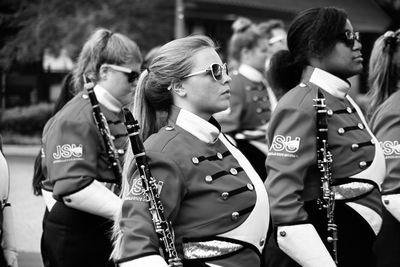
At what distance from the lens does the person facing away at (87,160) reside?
5.24 metres

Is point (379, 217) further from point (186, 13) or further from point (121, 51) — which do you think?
point (186, 13)

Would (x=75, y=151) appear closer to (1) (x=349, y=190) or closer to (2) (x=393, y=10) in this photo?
(1) (x=349, y=190)

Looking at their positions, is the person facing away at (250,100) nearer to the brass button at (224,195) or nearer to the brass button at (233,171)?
the brass button at (233,171)

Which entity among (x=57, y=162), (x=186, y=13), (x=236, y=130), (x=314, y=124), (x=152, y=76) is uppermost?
(x=152, y=76)

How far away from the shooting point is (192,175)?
11.6 ft

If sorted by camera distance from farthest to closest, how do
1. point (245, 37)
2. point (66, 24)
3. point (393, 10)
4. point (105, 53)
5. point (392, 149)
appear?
point (393, 10) → point (66, 24) → point (245, 37) → point (105, 53) → point (392, 149)

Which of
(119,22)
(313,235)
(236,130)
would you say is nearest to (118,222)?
(313,235)

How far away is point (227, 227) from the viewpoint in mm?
3523

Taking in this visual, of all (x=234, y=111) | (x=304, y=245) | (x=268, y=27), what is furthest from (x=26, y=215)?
(x=304, y=245)

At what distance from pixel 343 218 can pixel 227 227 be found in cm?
91

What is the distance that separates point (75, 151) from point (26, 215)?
18.1 feet

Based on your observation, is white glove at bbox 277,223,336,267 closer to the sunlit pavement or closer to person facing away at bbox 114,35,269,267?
person facing away at bbox 114,35,269,267

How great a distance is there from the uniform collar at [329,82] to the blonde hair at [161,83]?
2.49 feet

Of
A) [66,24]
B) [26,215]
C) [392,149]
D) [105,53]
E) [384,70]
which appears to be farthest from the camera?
[66,24]
